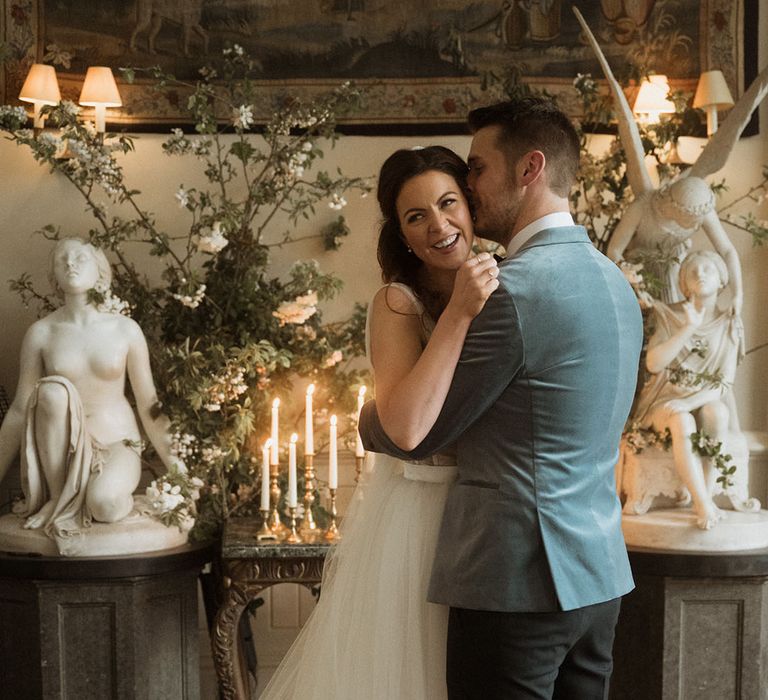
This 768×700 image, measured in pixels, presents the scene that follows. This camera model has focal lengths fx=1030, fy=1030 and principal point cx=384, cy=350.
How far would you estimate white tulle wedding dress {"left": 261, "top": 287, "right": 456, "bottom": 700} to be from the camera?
2.12 metres

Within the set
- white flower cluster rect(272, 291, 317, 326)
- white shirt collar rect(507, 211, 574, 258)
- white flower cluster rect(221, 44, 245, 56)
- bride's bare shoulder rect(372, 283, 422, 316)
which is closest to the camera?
white shirt collar rect(507, 211, 574, 258)

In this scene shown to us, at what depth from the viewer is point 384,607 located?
216 cm

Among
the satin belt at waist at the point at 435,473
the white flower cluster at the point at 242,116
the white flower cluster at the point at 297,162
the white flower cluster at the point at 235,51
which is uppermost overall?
the white flower cluster at the point at 235,51

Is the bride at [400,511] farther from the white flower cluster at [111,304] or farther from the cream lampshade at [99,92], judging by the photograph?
the cream lampshade at [99,92]

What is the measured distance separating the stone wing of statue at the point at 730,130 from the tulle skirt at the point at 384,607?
228 centimetres

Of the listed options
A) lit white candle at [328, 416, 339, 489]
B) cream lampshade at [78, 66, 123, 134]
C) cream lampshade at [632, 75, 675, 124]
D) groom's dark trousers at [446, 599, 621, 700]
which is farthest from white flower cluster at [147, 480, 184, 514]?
cream lampshade at [632, 75, 675, 124]

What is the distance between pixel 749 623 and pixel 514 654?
2.18 meters

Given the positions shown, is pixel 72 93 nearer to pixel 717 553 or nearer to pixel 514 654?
pixel 717 553

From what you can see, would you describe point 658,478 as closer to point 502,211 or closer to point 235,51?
point 502,211

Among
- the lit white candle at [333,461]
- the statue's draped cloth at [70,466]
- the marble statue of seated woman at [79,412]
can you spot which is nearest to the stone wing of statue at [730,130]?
the lit white candle at [333,461]

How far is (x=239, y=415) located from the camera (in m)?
3.84

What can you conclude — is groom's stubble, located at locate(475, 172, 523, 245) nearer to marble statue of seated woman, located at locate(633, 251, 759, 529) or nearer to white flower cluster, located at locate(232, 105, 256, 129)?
marble statue of seated woman, located at locate(633, 251, 759, 529)

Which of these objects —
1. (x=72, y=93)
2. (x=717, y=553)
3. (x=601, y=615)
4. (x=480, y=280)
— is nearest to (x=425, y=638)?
(x=601, y=615)

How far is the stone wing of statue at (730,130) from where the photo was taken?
3.82 meters
